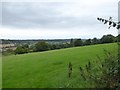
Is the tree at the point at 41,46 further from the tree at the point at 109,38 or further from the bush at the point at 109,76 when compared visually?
the bush at the point at 109,76

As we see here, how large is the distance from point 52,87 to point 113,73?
429 centimetres

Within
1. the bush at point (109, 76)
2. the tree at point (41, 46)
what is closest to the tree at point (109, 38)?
the bush at point (109, 76)

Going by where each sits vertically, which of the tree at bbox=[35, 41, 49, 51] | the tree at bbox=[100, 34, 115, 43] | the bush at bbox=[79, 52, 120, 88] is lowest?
the tree at bbox=[35, 41, 49, 51]

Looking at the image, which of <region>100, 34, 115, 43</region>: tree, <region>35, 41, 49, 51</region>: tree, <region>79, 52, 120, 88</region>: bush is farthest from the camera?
<region>35, 41, 49, 51</region>: tree

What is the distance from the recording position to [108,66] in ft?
20.1

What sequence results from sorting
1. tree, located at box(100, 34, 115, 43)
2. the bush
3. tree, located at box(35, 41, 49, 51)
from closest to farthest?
the bush
tree, located at box(100, 34, 115, 43)
tree, located at box(35, 41, 49, 51)

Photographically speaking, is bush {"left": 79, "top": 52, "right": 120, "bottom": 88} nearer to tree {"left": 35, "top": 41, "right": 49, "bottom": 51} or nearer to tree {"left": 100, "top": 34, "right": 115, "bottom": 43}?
tree {"left": 100, "top": 34, "right": 115, "bottom": 43}

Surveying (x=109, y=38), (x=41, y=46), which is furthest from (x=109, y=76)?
(x=41, y=46)

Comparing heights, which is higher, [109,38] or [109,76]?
[109,38]

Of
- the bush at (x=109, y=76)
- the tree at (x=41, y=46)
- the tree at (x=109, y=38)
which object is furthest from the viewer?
the tree at (x=41, y=46)

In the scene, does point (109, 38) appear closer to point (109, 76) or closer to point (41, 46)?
point (109, 76)

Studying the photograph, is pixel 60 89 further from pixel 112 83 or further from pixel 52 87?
pixel 112 83

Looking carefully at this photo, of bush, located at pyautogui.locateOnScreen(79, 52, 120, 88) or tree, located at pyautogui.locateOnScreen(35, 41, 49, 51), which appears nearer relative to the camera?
bush, located at pyautogui.locateOnScreen(79, 52, 120, 88)

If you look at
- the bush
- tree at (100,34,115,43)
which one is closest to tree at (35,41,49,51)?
tree at (100,34,115,43)
